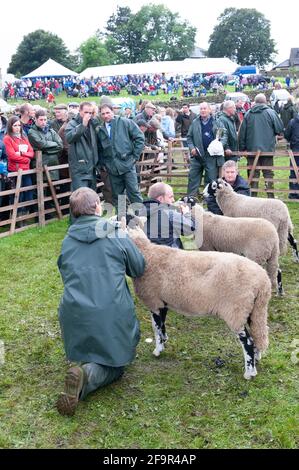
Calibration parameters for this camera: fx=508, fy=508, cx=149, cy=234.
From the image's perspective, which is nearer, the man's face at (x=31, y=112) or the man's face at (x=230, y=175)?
the man's face at (x=230, y=175)

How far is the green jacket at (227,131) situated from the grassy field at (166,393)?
4487 millimetres

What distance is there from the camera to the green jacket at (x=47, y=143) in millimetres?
8727

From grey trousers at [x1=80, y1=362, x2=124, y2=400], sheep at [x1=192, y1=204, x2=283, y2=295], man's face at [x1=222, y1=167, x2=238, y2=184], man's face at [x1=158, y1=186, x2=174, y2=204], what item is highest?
man's face at [x1=158, y1=186, x2=174, y2=204]

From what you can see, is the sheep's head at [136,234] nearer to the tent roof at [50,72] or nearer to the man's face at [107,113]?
the man's face at [107,113]

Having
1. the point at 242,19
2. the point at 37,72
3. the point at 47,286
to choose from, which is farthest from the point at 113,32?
the point at 47,286

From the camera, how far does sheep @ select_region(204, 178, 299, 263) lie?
618 centimetres

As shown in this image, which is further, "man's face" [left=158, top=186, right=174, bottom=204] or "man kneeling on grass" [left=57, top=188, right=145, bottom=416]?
"man's face" [left=158, top=186, right=174, bottom=204]

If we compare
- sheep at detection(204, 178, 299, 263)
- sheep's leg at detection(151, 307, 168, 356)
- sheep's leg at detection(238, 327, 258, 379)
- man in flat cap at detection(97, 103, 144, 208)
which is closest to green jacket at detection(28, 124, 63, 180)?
man in flat cap at detection(97, 103, 144, 208)

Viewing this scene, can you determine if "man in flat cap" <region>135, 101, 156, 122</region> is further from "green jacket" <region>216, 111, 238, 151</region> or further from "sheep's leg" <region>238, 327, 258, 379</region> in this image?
"sheep's leg" <region>238, 327, 258, 379</region>

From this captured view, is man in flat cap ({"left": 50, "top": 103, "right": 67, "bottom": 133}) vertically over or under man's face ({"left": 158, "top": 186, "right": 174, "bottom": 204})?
over

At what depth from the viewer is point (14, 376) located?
14.2ft

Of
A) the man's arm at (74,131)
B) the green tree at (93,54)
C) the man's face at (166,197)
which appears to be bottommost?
the man's face at (166,197)

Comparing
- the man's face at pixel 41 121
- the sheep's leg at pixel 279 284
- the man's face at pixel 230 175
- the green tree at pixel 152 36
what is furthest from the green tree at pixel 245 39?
the sheep's leg at pixel 279 284

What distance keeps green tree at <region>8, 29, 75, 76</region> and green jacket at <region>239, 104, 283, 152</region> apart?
76.0 m
